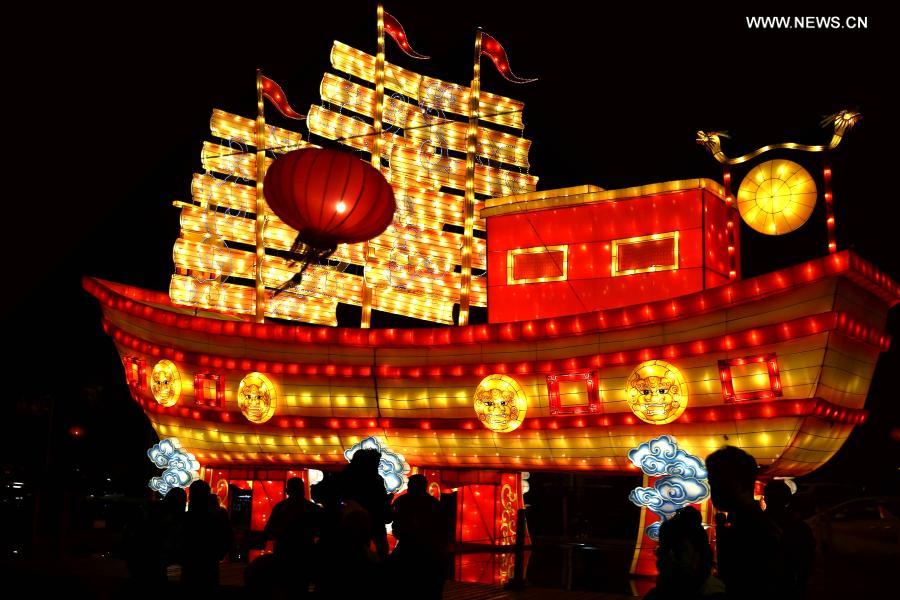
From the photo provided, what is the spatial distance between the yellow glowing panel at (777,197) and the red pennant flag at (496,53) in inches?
312

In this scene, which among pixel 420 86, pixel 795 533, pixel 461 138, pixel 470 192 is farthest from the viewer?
pixel 420 86

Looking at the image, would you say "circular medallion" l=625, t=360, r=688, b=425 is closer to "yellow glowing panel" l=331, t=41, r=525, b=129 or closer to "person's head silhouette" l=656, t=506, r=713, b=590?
"person's head silhouette" l=656, t=506, r=713, b=590

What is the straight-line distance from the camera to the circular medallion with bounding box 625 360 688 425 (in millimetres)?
11992

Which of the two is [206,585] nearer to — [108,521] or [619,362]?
[619,362]

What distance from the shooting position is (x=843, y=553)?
15055mm

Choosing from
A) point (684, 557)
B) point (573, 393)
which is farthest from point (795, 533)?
point (573, 393)

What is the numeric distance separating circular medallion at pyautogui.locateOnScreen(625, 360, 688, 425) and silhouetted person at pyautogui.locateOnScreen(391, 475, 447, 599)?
6.91m

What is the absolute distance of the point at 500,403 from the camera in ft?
45.1

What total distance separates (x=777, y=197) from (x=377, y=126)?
9.36 metres

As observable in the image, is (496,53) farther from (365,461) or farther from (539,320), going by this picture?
(365,461)

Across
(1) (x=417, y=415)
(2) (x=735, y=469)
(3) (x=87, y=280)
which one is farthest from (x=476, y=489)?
(2) (x=735, y=469)

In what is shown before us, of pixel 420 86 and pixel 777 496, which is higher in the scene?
pixel 420 86

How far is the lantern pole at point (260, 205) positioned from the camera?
18.5 meters

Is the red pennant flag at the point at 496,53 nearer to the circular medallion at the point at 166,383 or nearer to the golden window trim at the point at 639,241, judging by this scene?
the golden window trim at the point at 639,241
